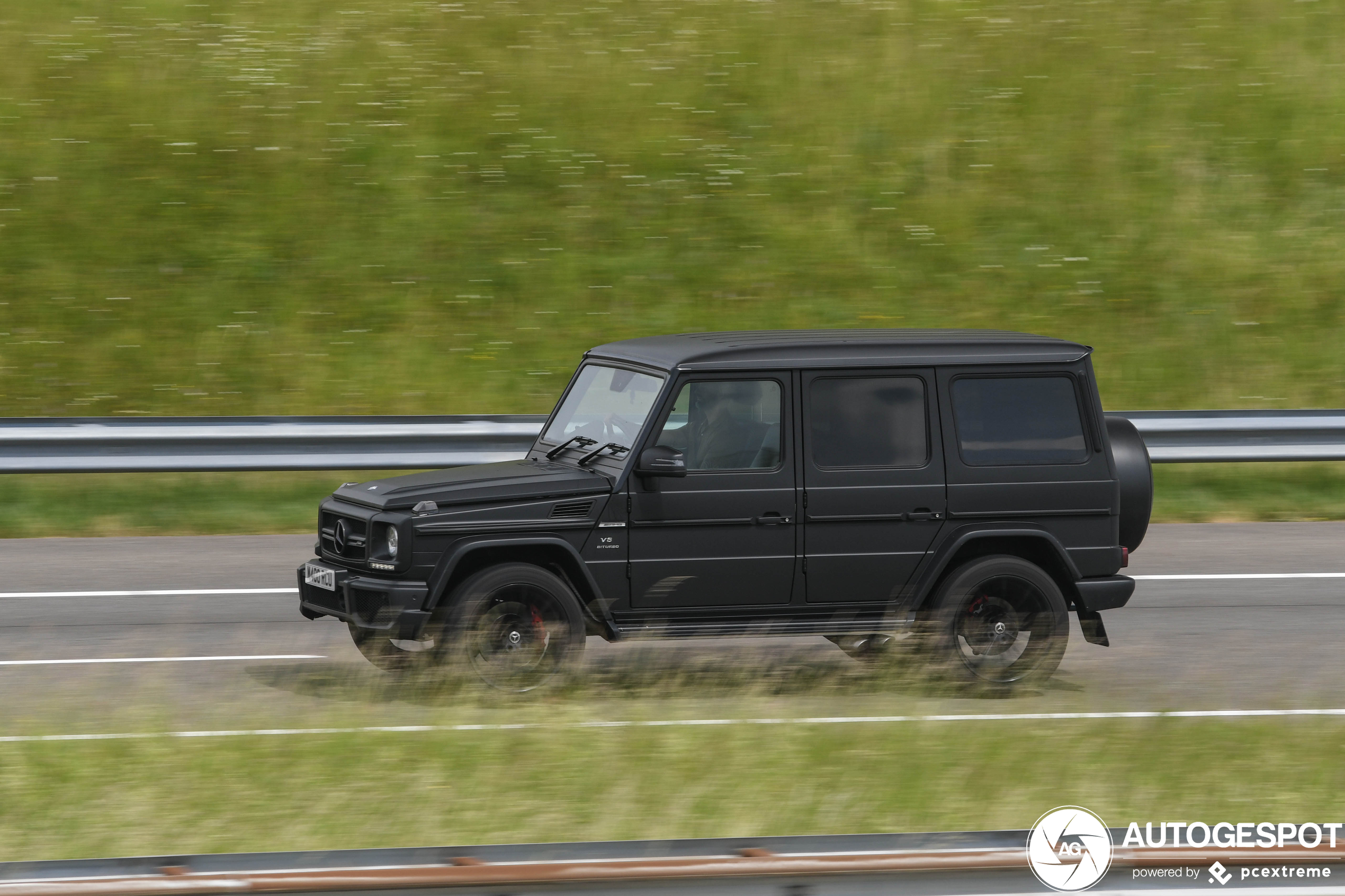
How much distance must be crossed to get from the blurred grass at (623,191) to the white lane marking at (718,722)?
9.01 meters

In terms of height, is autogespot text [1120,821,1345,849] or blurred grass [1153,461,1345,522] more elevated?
autogespot text [1120,821,1345,849]

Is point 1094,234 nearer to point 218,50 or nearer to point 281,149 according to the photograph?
point 281,149

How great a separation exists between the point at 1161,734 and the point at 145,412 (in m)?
11.6

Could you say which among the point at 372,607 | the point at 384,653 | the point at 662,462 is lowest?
the point at 384,653

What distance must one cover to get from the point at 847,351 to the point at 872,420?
38 centimetres

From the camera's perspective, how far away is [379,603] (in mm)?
7332

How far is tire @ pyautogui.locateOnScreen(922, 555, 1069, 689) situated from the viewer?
7.76m

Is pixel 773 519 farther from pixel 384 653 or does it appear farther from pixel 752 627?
pixel 384 653

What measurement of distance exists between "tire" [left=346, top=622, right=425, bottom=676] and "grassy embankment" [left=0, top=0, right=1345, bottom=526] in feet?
25.3

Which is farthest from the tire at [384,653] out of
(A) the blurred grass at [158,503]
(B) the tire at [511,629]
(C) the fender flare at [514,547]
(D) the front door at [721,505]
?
(A) the blurred grass at [158,503]

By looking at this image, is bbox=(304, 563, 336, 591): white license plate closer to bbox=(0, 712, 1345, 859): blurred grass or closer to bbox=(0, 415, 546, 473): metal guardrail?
bbox=(0, 712, 1345, 859): blurred grass

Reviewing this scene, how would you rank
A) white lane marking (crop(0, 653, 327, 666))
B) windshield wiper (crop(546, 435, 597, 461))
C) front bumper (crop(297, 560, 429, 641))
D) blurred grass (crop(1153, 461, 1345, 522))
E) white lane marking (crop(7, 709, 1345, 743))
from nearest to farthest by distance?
white lane marking (crop(7, 709, 1345, 743)) < front bumper (crop(297, 560, 429, 641)) < windshield wiper (crop(546, 435, 597, 461)) < white lane marking (crop(0, 653, 327, 666)) < blurred grass (crop(1153, 461, 1345, 522))

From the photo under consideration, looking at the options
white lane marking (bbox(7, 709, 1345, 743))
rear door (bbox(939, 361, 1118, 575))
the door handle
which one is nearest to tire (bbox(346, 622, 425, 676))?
white lane marking (bbox(7, 709, 1345, 743))

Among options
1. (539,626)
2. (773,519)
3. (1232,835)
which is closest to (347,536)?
(539,626)
